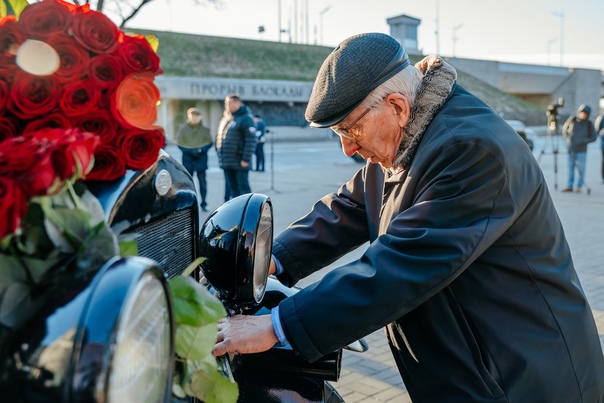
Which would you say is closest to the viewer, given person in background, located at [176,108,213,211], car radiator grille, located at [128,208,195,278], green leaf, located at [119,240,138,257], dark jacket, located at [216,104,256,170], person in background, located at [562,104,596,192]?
green leaf, located at [119,240,138,257]

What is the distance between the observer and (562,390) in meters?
1.93

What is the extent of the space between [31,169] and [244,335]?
0.83 meters

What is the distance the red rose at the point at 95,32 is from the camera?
1319 millimetres

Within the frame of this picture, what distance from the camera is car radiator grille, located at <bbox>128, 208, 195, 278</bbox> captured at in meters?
1.64

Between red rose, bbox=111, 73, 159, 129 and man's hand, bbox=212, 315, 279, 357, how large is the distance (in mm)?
563

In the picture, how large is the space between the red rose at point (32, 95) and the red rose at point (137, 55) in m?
0.14

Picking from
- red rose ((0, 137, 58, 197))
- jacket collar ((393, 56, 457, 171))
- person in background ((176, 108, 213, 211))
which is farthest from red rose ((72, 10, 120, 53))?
person in background ((176, 108, 213, 211))

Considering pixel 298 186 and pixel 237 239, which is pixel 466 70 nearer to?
pixel 298 186

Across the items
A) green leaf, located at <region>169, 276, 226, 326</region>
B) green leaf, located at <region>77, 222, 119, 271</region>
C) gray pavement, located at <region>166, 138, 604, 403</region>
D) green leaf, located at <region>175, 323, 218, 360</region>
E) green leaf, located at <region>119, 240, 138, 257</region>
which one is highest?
green leaf, located at <region>77, 222, 119, 271</region>

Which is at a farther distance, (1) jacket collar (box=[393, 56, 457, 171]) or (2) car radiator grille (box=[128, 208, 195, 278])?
Answer: (1) jacket collar (box=[393, 56, 457, 171])

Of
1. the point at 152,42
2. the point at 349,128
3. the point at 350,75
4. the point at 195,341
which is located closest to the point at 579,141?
the point at 349,128

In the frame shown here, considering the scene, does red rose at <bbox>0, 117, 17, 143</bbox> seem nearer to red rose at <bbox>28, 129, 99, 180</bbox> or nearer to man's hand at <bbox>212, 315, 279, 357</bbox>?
red rose at <bbox>28, 129, 99, 180</bbox>

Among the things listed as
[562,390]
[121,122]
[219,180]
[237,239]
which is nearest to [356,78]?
[237,239]

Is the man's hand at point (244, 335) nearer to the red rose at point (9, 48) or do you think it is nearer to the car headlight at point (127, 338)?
the car headlight at point (127, 338)
